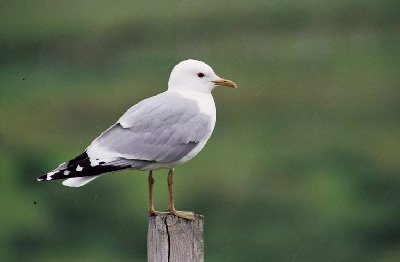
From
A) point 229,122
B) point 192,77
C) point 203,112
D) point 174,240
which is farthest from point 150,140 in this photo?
point 229,122

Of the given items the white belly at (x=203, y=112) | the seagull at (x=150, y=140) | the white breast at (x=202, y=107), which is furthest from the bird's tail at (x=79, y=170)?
the white breast at (x=202, y=107)

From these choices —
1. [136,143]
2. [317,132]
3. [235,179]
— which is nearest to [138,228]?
[235,179]

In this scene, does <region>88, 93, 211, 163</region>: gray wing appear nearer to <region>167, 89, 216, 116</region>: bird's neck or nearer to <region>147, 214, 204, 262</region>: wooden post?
<region>167, 89, 216, 116</region>: bird's neck

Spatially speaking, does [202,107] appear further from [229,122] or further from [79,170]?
[229,122]

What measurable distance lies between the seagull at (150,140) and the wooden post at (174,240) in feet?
0.43

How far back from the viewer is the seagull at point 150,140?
15.7 ft

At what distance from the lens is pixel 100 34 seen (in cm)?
1551

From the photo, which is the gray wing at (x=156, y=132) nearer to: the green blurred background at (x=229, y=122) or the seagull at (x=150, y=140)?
the seagull at (x=150, y=140)

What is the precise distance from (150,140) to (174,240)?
50 cm

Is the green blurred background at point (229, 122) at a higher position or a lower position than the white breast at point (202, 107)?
higher

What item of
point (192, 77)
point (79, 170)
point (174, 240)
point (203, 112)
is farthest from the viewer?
point (192, 77)

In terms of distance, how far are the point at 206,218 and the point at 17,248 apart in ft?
4.40

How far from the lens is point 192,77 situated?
5.18 meters

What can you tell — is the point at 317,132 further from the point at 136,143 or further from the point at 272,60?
the point at 136,143
